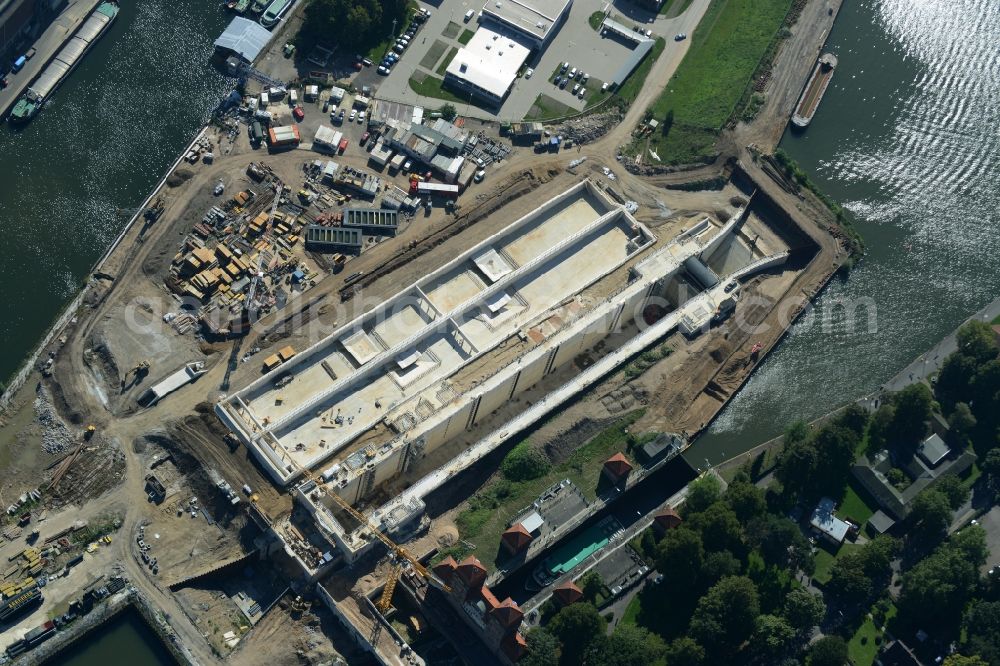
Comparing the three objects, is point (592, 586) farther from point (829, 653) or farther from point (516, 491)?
point (829, 653)

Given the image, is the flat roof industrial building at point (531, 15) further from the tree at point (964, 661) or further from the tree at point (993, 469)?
the tree at point (964, 661)

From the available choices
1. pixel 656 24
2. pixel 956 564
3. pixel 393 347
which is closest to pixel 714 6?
pixel 656 24

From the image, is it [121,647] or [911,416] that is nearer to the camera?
[121,647]

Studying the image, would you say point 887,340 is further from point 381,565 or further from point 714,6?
point 381,565

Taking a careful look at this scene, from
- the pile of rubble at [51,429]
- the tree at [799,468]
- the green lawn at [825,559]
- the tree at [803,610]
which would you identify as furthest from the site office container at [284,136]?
the tree at [803,610]

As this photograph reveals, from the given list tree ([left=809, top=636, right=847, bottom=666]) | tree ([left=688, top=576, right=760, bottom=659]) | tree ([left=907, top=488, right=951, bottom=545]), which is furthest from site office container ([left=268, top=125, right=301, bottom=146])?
tree ([left=809, top=636, right=847, bottom=666])

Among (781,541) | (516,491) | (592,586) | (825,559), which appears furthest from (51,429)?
(825,559)
